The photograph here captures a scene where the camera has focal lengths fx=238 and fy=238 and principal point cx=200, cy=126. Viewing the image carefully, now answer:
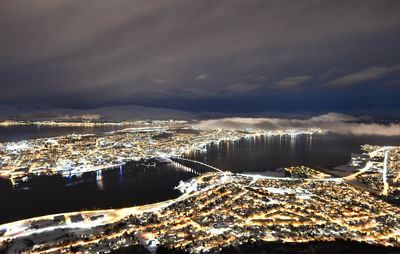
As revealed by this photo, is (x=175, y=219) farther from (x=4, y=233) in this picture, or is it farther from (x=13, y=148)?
(x=13, y=148)

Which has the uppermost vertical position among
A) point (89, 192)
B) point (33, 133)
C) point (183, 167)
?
point (33, 133)

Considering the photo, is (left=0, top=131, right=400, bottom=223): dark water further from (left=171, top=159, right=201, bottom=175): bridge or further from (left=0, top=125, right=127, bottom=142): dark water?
(left=0, top=125, right=127, bottom=142): dark water

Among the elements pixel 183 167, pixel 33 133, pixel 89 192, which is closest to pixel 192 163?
pixel 183 167

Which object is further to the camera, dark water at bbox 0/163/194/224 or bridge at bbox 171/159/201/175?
bridge at bbox 171/159/201/175

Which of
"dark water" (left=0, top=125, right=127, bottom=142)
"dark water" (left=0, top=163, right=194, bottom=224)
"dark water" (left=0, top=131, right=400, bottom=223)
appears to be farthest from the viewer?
"dark water" (left=0, top=125, right=127, bottom=142)

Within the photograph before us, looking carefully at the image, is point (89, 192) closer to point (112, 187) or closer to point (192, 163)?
point (112, 187)

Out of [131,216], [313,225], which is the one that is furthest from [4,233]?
[313,225]

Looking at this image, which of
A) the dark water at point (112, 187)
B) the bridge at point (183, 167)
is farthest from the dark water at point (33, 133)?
the bridge at point (183, 167)

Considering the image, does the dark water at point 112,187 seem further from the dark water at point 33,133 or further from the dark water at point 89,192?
the dark water at point 33,133

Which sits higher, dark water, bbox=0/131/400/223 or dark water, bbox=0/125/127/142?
dark water, bbox=0/125/127/142

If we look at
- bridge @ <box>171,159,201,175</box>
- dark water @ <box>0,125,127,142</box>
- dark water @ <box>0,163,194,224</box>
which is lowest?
dark water @ <box>0,163,194,224</box>

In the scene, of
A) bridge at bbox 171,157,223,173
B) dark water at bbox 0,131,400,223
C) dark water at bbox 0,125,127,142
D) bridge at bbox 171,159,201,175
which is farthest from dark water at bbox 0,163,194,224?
dark water at bbox 0,125,127,142
